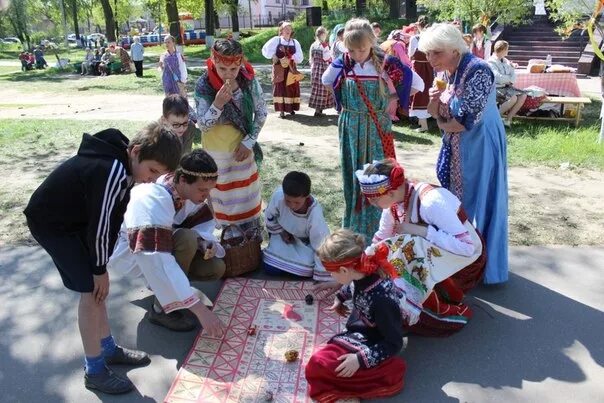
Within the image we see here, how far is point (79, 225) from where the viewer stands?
2404 millimetres

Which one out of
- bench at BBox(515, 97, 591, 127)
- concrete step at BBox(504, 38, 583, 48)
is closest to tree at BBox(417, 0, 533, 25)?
concrete step at BBox(504, 38, 583, 48)

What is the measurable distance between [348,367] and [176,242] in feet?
4.16

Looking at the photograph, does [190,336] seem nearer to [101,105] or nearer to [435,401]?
[435,401]

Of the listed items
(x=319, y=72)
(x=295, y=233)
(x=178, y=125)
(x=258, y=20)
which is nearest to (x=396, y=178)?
(x=295, y=233)

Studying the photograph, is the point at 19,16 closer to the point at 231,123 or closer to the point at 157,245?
the point at 231,123

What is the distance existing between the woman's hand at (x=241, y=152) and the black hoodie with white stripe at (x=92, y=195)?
1.46 meters

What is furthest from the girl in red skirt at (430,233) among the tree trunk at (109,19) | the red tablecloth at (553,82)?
the tree trunk at (109,19)

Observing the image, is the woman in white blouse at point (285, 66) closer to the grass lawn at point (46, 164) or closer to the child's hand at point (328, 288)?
the grass lawn at point (46, 164)

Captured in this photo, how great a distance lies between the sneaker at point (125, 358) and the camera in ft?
9.09

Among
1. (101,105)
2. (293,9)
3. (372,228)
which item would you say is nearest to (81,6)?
(293,9)

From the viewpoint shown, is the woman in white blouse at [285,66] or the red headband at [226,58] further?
the woman in white blouse at [285,66]

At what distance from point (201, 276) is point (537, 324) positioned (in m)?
2.01

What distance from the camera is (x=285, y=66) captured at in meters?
9.42

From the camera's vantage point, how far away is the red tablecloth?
9.45 m
